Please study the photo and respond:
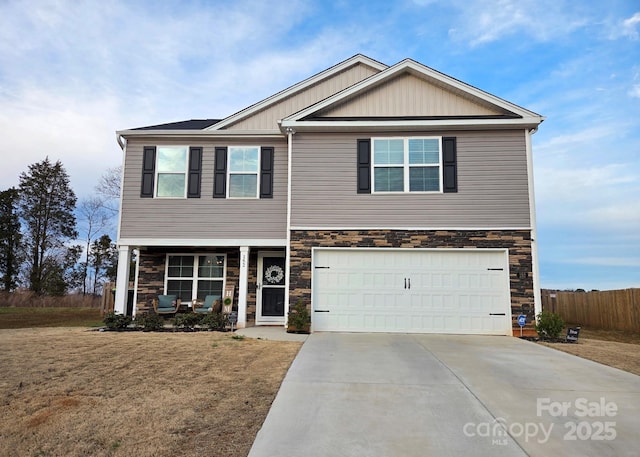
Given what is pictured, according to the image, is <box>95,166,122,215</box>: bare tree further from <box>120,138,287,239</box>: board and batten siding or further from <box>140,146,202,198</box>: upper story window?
<box>120,138,287,239</box>: board and batten siding

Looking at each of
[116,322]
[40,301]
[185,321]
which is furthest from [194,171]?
[40,301]

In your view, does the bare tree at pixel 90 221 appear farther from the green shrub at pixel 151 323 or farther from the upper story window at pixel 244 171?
the green shrub at pixel 151 323

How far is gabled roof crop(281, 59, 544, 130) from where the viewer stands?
440 inches

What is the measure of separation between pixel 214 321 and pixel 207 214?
2.92 metres

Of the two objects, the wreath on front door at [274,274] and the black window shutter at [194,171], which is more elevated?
the black window shutter at [194,171]

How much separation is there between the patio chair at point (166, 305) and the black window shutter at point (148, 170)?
291cm

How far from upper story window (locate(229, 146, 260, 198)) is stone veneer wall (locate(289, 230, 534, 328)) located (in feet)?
6.54

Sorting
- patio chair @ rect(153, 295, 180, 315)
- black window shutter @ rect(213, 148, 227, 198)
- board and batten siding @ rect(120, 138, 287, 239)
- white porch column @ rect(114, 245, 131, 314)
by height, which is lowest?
patio chair @ rect(153, 295, 180, 315)

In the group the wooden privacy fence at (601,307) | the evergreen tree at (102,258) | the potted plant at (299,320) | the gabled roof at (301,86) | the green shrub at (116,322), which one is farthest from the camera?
the evergreen tree at (102,258)

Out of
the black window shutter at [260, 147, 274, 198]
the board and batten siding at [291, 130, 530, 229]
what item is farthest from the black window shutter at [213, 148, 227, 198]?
the board and batten siding at [291, 130, 530, 229]

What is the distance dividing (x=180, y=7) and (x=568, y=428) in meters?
14.1

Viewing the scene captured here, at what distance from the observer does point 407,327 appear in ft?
35.5

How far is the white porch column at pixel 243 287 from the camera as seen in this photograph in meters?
11.7

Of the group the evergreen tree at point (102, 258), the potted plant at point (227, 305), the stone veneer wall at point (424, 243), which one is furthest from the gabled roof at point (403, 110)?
the evergreen tree at point (102, 258)
